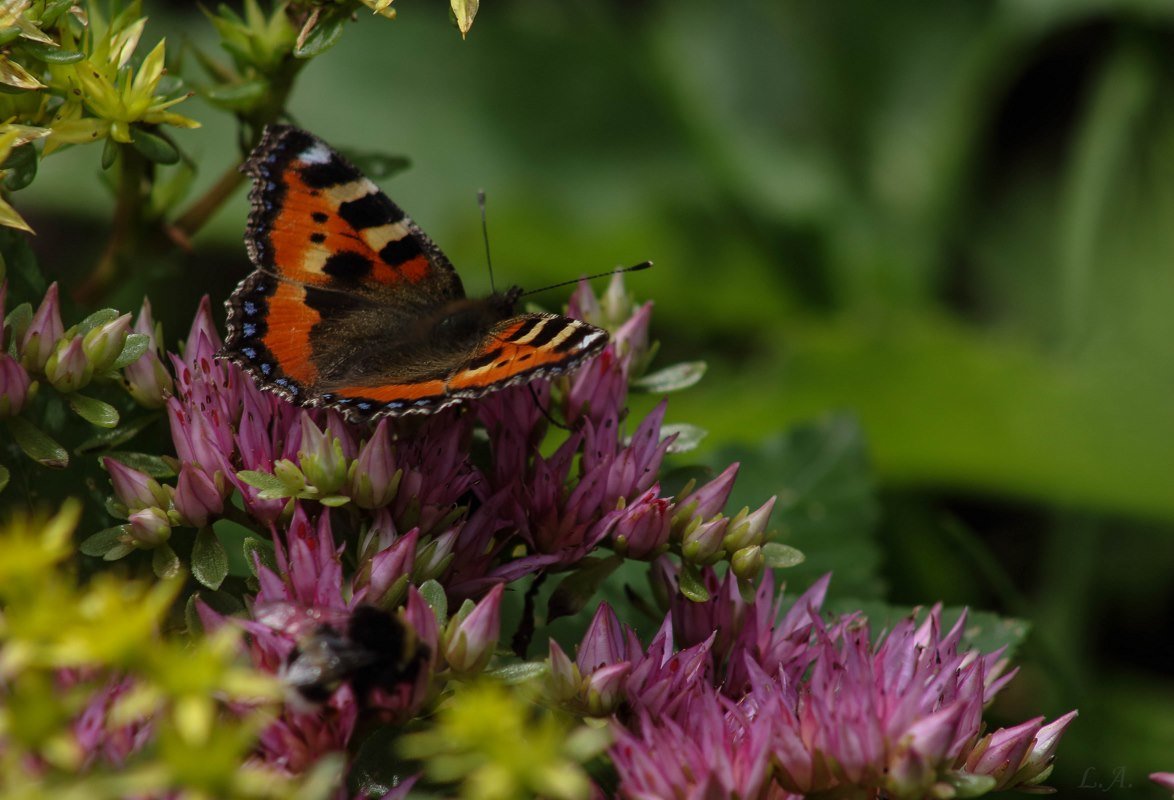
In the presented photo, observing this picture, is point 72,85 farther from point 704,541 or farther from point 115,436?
point 704,541

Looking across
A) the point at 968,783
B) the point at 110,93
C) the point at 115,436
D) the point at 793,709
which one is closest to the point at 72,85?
the point at 110,93

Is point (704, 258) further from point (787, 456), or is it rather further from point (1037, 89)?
point (787, 456)

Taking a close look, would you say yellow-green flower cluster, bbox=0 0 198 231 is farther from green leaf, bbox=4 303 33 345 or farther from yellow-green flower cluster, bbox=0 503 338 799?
yellow-green flower cluster, bbox=0 503 338 799

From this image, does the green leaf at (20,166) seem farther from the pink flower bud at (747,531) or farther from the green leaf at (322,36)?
the pink flower bud at (747,531)

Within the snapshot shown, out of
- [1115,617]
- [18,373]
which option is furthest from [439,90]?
[18,373]

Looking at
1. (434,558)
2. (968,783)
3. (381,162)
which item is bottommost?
(968,783)

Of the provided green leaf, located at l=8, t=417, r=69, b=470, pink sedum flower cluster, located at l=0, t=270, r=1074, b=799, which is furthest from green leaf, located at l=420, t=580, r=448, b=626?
green leaf, located at l=8, t=417, r=69, b=470

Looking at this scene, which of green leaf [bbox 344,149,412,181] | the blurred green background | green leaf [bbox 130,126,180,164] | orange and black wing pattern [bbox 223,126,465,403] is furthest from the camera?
the blurred green background
